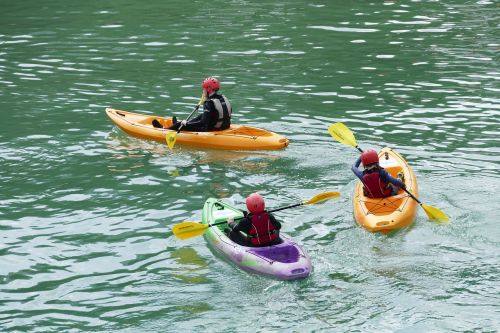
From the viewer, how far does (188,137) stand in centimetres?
1712

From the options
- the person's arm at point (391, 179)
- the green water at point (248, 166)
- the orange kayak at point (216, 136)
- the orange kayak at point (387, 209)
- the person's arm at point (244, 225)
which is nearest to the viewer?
the green water at point (248, 166)

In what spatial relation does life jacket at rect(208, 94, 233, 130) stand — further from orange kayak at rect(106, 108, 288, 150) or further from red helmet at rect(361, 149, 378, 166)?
red helmet at rect(361, 149, 378, 166)

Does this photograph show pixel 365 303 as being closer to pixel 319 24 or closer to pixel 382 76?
pixel 382 76

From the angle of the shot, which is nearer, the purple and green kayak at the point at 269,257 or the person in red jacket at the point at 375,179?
the purple and green kayak at the point at 269,257

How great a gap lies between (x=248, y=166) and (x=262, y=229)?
422 cm

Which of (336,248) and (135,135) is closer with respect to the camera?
(336,248)

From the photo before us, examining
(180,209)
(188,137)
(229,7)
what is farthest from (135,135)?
(229,7)

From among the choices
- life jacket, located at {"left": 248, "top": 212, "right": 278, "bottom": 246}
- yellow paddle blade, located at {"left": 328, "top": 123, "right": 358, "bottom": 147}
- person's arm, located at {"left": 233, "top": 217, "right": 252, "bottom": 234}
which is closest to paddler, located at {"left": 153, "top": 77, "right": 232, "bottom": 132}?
yellow paddle blade, located at {"left": 328, "top": 123, "right": 358, "bottom": 147}

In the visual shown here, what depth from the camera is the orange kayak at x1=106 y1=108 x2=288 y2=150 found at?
54.7 ft

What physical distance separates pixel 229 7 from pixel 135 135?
44.1 feet

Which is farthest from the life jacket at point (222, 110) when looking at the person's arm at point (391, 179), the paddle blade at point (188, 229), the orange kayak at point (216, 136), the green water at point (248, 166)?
the paddle blade at point (188, 229)

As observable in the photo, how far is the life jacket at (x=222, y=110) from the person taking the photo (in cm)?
1708

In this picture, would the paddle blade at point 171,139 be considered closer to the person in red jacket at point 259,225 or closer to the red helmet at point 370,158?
the red helmet at point 370,158

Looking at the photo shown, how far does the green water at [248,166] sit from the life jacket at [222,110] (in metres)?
0.84
